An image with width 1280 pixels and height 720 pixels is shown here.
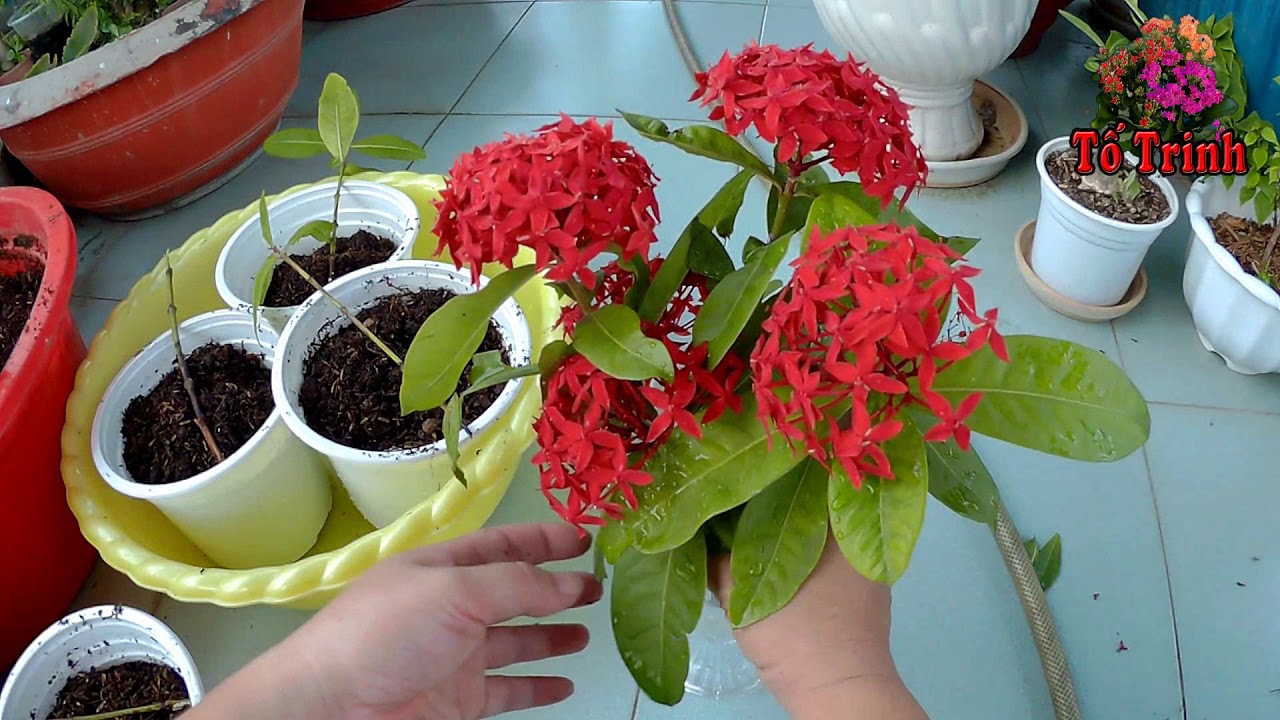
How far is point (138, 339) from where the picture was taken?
991 mm

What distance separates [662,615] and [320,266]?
2.27 ft

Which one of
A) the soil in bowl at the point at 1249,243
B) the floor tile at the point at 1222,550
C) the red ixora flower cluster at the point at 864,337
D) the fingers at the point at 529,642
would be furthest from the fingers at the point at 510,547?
the soil in bowl at the point at 1249,243

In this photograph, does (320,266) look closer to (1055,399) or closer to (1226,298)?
(1055,399)

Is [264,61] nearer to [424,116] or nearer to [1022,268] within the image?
[424,116]

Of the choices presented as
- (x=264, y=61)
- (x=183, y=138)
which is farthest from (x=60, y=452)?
(x=264, y=61)

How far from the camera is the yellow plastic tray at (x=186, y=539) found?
0.77 m

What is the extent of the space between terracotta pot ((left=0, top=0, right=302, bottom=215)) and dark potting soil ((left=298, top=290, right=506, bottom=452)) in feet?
1.97

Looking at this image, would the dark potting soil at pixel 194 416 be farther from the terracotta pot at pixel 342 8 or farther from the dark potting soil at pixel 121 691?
the terracotta pot at pixel 342 8

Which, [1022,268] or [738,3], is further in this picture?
[738,3]

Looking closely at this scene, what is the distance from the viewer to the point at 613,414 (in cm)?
55

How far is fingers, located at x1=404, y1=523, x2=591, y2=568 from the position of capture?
62cm

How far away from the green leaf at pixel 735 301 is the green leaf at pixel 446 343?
12 centimetres

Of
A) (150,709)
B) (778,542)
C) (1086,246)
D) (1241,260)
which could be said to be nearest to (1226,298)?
(1241,260)

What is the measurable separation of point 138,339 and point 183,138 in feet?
1.54
